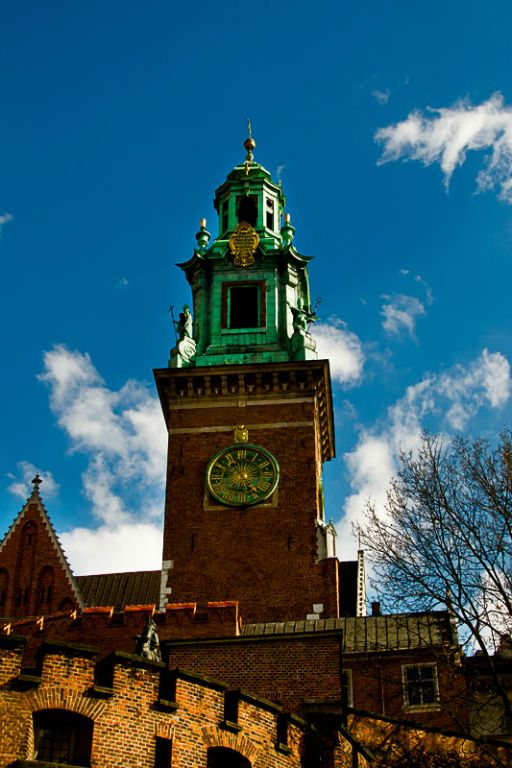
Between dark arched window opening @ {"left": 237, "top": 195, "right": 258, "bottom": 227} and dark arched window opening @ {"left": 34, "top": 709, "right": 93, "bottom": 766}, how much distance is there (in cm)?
3078

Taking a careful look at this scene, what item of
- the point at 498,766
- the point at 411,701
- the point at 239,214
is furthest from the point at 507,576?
the point at 239,214

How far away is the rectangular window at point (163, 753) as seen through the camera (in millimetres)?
20219

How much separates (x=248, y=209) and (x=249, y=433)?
1171cm

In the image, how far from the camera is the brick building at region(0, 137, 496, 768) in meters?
20.2

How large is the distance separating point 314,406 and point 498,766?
21004mm

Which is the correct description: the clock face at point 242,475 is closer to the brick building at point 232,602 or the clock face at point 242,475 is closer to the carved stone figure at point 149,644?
the brick building at point 232,602

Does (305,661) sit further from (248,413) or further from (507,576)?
(248,413)

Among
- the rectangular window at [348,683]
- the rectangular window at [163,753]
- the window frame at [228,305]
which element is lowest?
the rectangular window at [163,753]

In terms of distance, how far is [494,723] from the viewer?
28328 millimetres

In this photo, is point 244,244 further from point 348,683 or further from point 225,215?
point 348,683

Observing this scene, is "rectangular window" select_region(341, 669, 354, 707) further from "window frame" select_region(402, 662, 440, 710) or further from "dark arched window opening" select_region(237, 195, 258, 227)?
"dark arched window opening" select_region(237, 195, 258, 227)

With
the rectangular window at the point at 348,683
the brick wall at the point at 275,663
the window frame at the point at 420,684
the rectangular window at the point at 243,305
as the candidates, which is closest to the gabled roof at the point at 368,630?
the window frame at the point at 420,684

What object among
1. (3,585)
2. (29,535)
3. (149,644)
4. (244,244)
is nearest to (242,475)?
(29,535)

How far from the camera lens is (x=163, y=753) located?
2034 cm
